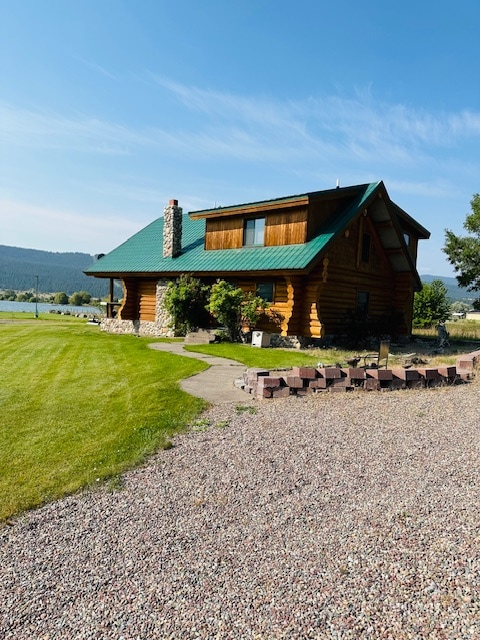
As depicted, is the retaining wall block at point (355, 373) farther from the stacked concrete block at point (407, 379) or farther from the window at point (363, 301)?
the window at point (363, 301)

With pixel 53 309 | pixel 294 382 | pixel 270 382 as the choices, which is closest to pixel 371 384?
pixel 294 382

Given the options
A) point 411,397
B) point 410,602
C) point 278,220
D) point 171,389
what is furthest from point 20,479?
point 278,220

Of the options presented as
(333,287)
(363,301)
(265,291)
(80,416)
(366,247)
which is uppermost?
(366,247)

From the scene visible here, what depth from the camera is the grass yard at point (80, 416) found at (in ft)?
18.2

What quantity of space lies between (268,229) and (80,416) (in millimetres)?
12382

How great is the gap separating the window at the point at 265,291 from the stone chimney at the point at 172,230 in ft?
20.0

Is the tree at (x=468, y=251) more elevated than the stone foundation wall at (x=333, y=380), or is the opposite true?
the tree at (x=468, y=251)

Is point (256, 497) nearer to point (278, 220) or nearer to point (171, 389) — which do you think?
point (171, 389)

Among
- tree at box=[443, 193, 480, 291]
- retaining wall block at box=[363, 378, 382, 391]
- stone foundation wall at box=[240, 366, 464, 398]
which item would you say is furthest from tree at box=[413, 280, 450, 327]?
retaining wall block at box=[363, 378, 382, 391]

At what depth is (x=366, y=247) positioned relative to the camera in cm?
2086

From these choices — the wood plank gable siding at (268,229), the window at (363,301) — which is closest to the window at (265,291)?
the wood plank gable siding at (268,229)

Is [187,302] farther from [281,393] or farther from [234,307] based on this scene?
[281,393]

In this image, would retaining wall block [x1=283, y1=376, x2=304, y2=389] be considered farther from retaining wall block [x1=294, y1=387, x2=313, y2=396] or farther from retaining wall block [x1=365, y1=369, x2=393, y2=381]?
retaining wall block [x1=365, y1=369, x2=393, y2=381]

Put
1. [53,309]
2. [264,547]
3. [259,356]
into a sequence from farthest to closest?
[53,309], [259,356], [264,547]
